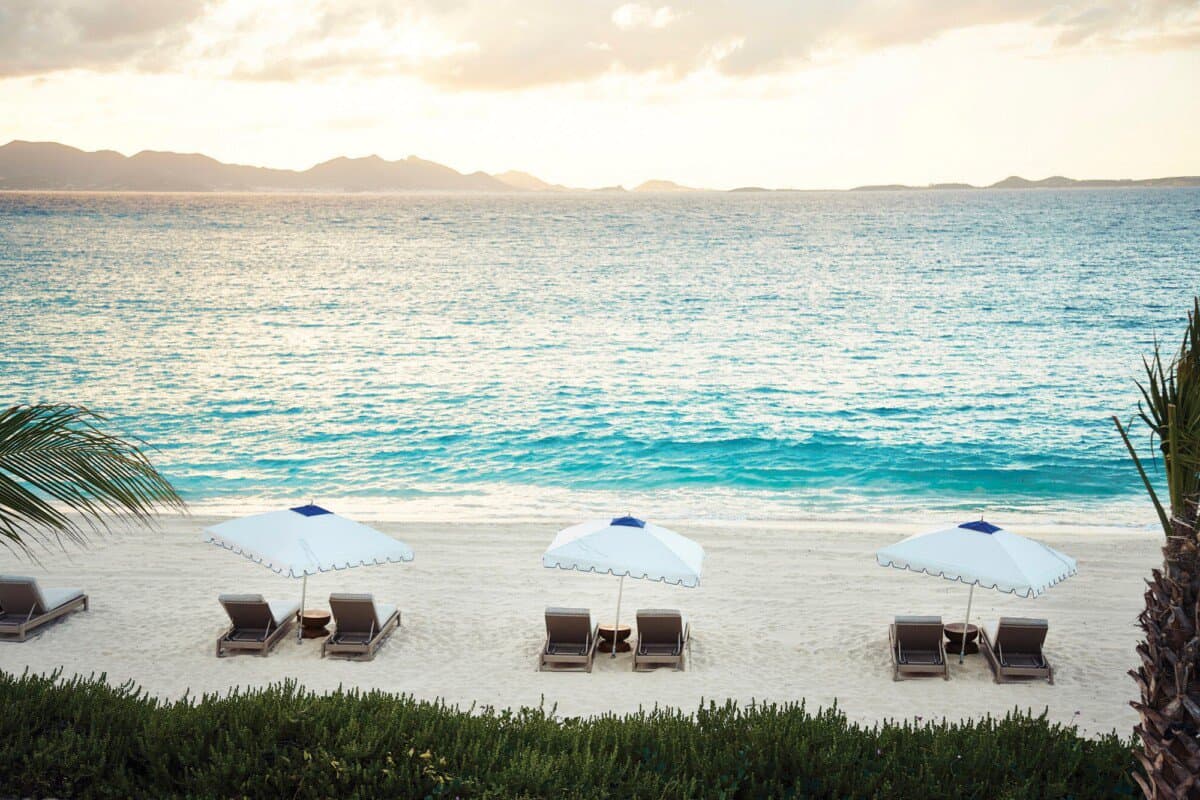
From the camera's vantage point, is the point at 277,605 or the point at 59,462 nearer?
Result: the point at 59,462

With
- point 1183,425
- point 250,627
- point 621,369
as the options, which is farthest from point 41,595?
point 621,369

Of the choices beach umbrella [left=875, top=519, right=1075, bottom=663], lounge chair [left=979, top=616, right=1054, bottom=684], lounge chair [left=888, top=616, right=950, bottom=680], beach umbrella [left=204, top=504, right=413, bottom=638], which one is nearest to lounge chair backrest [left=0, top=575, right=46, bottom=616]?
beach umbrella [left=204, top=504, right=413, bottom=638]

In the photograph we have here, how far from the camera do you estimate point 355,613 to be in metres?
11.6

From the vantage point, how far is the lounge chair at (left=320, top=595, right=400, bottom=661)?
11539 millimetres

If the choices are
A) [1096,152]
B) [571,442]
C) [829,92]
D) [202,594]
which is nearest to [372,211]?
[829,92]

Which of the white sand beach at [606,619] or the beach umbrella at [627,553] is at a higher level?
the beach umbrella at [627,553]

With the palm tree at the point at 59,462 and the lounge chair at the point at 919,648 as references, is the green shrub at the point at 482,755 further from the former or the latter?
the lounge chair at the point at 919,648

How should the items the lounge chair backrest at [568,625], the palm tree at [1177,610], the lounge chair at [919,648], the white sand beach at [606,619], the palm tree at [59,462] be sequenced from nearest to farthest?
1. the palm tree at [1177,610]
2. the palm tree at [59,462]
3. the white sand beach at [606,619]
4. the lounge chair at [919,648]
5. the lounge chair backrest at [568,625]

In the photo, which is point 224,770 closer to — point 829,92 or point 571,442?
point 571,442

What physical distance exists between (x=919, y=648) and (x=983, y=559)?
4.30 ft

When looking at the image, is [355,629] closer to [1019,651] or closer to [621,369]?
[1019,651]

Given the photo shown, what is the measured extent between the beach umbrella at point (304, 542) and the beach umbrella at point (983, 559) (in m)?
5.79

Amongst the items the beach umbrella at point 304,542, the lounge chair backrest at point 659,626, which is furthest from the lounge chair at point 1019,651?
the beach umbrella at point 304,542

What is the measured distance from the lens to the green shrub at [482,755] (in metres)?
6.12
